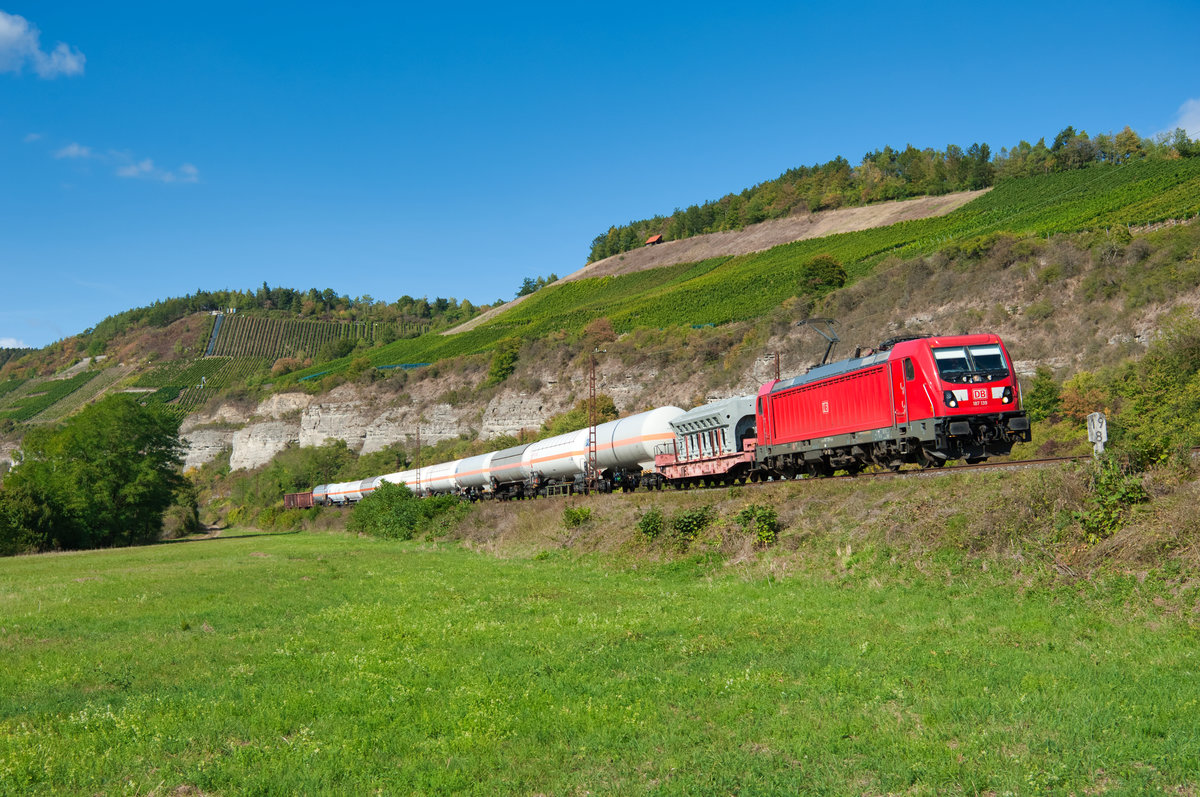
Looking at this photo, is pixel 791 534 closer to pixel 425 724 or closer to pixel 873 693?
pixel 873 693

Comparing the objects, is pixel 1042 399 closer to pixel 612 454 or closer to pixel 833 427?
pixel 612 454

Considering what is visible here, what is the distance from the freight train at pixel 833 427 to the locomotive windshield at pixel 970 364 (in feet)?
0.10

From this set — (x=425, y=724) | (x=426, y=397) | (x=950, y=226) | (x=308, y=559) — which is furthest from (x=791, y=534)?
(x=426, y=397)

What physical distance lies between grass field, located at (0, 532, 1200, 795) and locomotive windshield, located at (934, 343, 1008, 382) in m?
6.12

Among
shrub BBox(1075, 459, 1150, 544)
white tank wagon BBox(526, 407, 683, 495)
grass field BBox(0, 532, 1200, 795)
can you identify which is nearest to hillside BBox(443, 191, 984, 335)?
white tank wagon BBox(526, 407, 683, 495)

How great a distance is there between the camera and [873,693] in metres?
9.88

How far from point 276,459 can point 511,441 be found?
47799 mm

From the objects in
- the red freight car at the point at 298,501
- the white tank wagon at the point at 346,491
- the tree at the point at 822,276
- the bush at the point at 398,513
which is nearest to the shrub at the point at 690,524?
the bush at the point at 398,513

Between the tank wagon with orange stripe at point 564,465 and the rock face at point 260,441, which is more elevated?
the rock face at point 260,441

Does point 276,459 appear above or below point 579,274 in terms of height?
below

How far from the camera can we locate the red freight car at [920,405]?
67.9ft

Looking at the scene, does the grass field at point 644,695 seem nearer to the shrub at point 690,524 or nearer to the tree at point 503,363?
the shrub at point 690,524

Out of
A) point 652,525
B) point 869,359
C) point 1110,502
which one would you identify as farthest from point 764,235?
point 1110,502

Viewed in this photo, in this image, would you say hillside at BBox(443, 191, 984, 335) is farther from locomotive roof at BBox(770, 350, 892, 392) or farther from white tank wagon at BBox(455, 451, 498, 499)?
locomotive roof at BBox(770, 350, 892, 392)
